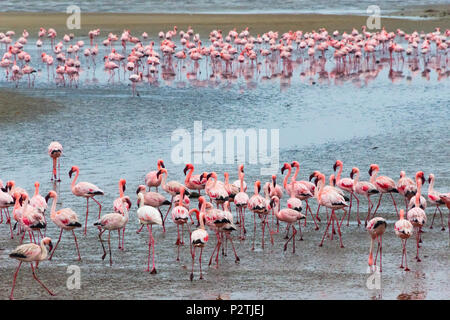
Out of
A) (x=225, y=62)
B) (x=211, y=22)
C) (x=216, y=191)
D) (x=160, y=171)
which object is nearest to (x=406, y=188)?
(x=216, y=191)

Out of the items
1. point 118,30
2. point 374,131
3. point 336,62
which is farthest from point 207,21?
point 374,131

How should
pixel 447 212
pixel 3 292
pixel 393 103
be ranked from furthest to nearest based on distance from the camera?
pixel 393 103
pixel 447 212
pixel 3 292

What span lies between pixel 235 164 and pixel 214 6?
3480 cm

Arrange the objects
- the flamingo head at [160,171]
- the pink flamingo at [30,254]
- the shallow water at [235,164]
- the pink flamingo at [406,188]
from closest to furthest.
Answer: the pink flamingo at [30,254] → the shallow water at [235,164] → the pink flamingo at [406,188] → the flamingo head at [160,171]

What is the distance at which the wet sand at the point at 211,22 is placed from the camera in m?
36.2

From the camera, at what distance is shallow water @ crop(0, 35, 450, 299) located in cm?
905

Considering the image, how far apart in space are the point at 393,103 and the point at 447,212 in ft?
27.0

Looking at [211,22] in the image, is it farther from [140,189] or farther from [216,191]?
[216,191]

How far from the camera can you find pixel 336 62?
27203 mm

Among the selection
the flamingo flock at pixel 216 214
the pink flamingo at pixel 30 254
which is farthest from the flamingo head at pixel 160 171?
the pink flamingo at pixel 30 254

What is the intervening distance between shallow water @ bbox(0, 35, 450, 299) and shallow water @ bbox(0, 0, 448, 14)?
22376mm

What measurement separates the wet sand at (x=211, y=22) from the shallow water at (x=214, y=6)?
290 centimetres

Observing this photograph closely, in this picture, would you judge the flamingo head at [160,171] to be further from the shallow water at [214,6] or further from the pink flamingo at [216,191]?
the shallow water at [214,6]
